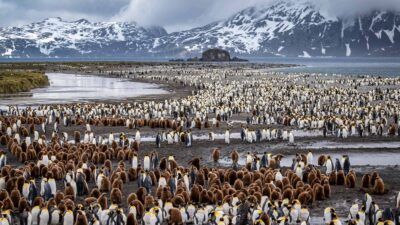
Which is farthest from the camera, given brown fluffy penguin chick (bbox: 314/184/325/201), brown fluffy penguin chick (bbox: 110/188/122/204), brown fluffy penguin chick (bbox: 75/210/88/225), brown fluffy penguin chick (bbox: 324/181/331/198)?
brown fluffy penguin chick (bbox: 324/181/331/198)

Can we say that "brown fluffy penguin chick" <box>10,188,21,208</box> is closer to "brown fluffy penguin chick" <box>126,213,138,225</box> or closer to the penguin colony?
the penguin colony

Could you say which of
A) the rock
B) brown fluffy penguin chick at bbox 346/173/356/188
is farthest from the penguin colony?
the rock

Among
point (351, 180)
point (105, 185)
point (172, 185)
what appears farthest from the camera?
point (351, 180)

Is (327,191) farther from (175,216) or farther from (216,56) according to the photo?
(216,56)

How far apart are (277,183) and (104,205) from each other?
4.46m

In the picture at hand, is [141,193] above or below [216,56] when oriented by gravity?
below

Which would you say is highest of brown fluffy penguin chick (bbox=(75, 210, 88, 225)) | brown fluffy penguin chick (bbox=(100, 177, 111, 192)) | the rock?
the rock

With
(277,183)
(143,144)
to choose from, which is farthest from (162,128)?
(277,183)

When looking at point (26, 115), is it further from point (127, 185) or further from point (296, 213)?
point (296, 213)

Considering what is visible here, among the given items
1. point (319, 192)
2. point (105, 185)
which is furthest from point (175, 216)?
point (319, 192)

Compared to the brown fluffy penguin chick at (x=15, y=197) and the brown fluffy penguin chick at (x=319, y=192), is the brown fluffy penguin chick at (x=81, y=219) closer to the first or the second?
the brown fluffy penguin chick at (x=15, y=197)

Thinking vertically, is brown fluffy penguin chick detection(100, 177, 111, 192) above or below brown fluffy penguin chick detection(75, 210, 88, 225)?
below

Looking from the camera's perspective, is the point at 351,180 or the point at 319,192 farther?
the point at 351,180

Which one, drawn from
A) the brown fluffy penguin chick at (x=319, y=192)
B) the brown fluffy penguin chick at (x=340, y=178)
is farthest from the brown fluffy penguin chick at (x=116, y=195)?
the brown fluffy penguin chick at (x=340, y=178)
